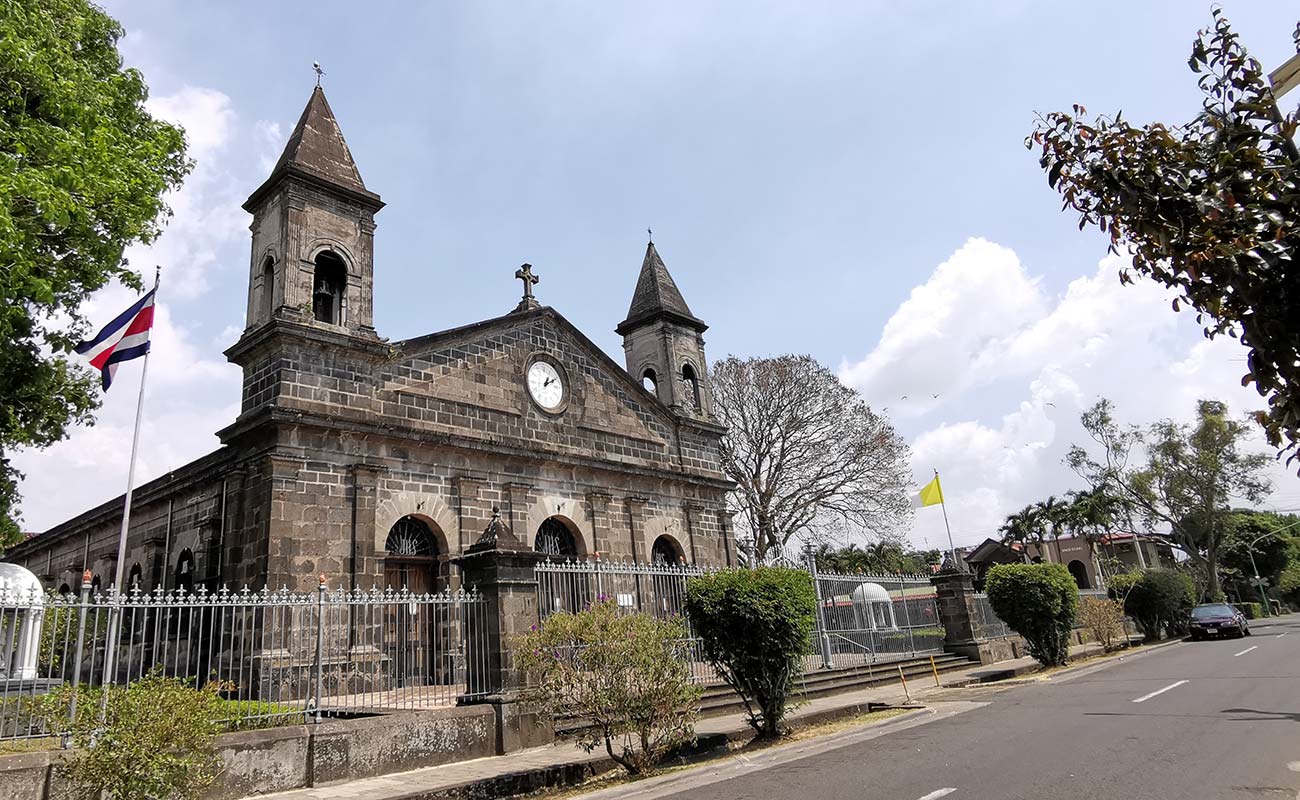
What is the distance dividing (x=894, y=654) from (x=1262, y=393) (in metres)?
16.7

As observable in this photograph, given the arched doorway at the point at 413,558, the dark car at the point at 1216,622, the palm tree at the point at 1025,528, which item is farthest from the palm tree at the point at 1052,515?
the arched doorway at the point at 413,558

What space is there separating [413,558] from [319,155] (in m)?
8.62

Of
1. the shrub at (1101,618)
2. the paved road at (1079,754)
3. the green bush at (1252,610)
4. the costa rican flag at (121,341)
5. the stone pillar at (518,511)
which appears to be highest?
the costa rican flag at (121,341)

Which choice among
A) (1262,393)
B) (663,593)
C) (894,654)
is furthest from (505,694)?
(894,654)

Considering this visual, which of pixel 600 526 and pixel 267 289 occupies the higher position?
pixel 267 289

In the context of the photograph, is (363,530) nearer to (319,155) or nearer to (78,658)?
(78,658)

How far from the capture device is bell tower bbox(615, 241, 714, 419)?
2297cm

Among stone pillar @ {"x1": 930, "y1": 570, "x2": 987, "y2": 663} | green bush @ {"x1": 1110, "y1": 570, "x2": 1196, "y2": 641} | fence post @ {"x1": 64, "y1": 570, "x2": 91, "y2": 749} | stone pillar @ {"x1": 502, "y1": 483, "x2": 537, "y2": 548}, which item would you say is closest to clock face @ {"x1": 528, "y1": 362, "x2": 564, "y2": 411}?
stone pillar @ {"x1": 502, "y1": 483, "x2": 537, "y2": 548}

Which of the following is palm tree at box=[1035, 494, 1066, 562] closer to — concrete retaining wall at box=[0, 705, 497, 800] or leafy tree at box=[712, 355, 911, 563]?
leafy tree at box=[712, 355, 911, 563]

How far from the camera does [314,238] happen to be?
15438mm

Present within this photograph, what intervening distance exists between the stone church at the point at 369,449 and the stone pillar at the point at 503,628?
1.69 feet

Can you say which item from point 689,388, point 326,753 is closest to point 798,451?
point 689,388

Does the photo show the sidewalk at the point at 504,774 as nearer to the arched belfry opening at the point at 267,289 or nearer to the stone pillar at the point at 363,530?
the stone pillar at the point at 363,530

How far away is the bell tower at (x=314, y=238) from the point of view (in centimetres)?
1495
